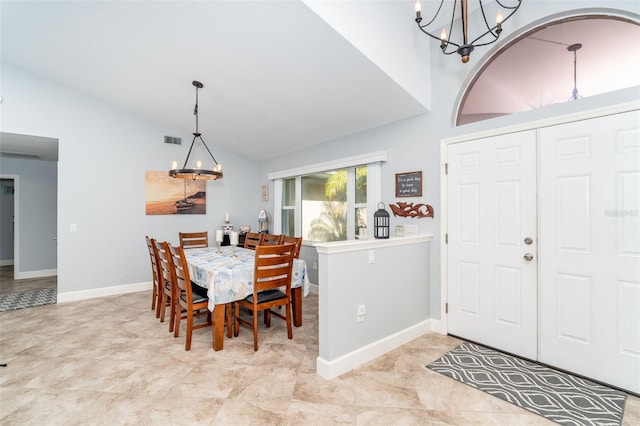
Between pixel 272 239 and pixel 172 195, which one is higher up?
pixel 172 195

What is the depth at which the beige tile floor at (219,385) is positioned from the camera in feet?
6.22

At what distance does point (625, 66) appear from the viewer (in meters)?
2.24

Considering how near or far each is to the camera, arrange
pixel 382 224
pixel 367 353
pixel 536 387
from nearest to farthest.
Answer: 1. pixel 536 387
2. pixel 367 353
3. pixel 382 224

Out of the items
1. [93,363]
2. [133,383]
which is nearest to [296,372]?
[133,383]

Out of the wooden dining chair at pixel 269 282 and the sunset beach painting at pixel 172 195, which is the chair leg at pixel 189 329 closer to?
the wooden dining chair at pixel 269 282

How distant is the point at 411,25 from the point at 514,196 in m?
2.03

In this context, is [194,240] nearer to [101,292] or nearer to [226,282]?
[101,292]

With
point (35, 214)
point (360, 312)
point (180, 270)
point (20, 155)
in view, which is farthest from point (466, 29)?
point (35, 214)

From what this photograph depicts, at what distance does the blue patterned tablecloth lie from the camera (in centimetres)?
271

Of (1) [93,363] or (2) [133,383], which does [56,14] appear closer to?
(1) [93,363]

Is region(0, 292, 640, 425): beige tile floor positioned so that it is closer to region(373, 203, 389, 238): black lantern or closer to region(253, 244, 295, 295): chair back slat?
region(253, 244, 295, 295): chair back slat

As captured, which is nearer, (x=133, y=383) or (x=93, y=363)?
(x=133, y=383)

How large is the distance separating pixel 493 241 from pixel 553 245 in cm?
46

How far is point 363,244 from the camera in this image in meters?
2.54
